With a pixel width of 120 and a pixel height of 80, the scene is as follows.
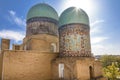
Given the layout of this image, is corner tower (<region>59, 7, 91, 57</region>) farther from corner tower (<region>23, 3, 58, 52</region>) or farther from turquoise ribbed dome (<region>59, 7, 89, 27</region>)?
corner tower (<region>23, 3, 58, 52</region>)

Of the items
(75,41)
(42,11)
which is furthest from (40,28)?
(75,41)

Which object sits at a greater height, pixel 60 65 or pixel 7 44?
pixel 7 44

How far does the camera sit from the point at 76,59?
11961mm

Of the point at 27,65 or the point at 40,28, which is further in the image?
the point at 40,28

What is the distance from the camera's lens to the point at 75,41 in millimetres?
12977

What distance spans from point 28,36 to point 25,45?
122 cm

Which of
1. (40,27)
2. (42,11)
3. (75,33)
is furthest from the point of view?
(42,11)

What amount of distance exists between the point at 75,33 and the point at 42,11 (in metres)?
5.21

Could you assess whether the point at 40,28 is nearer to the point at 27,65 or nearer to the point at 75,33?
the point at 75,33

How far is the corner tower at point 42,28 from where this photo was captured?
15.9m

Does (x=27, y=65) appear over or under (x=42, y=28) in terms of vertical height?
under

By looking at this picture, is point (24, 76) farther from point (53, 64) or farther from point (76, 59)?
point (76, 59)

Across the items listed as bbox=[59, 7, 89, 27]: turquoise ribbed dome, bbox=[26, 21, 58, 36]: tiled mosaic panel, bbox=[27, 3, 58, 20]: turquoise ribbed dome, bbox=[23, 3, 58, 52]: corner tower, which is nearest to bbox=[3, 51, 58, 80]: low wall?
bbox=[23, 3, 58, 52]: corner tower

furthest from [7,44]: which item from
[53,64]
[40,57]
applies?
[53,64]
